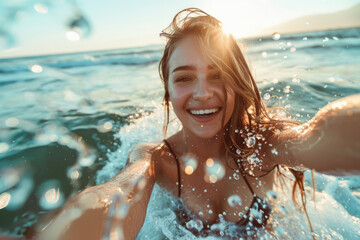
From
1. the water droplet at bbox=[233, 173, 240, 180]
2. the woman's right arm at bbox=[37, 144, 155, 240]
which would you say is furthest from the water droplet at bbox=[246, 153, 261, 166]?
the woman's right arm at bbox=[37, 144, 155, 240]

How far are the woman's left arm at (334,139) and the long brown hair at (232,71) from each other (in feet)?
1.98

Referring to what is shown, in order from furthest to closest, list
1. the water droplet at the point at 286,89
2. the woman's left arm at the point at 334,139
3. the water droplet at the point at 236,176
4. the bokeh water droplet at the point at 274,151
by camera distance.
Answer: the water droplet at the point at 286,89
the water droplet at the point at 236,176
the bokeh water droplet at the point at 274,151
the woman's left arm at the point at 334,139

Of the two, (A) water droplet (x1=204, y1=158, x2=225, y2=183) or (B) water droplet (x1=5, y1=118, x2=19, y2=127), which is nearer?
(A) water droplet (x1=204, y1=158, x2=225, y2=183)

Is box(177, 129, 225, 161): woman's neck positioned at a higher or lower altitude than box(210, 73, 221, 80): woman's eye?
lower

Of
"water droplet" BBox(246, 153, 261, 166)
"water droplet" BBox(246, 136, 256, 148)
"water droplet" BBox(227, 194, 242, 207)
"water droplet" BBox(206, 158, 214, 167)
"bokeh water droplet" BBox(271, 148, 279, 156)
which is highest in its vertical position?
"bokeh water droplet" BBox(271, 148, 279, 156)

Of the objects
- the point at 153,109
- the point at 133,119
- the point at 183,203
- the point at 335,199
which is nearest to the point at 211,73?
the point at 183,203

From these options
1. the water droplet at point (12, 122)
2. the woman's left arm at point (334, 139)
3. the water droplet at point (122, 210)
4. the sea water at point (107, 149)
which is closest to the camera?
the woman's left arm at point (334, 139)

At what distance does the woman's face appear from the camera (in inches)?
76.4

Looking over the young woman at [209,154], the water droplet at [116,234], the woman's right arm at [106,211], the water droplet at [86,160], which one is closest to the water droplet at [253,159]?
the young woman at [209,154]

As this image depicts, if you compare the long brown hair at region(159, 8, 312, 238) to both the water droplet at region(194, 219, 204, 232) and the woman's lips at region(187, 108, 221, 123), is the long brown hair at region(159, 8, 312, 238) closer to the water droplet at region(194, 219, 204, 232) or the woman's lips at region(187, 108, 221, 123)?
the woman's lips at region(187, 108, 221, 123)

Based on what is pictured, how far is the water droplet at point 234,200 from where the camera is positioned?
2237 millimetres

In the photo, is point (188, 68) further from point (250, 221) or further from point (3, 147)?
point (3, 147)

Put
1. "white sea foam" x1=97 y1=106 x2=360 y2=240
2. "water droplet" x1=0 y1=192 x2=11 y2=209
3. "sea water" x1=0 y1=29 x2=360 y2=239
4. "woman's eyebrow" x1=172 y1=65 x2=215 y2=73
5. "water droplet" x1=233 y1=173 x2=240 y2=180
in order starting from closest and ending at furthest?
"woman's eyebrow" x1=172 y1=65 x2=215 y2=73, "water droplet" x1=233 y1=173 x2=240 y2=180, "white sea foam" x1=97 y1=106 x2=360 y2=240, "sea water" x1=0 y1=29 x2=360 y2=239, "water droplet" x1=0 y1=192 x2=11 y2=209

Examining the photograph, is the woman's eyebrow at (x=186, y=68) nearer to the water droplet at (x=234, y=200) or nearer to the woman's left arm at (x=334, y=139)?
the woman's left arm at (x=334, y=139)
